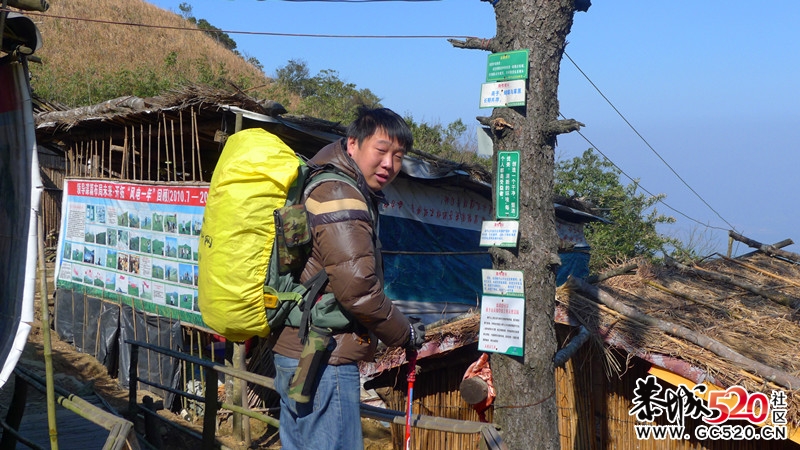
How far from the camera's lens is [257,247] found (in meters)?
2.69

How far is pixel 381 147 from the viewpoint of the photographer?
2902 millimetres

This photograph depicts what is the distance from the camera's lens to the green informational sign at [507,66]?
12.3 feet

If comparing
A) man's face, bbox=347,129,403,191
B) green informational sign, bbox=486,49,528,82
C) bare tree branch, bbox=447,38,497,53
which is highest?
bare tree branch, bbox=447,38,497,53

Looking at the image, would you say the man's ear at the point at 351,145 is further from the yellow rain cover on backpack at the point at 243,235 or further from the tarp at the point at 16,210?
the tarp at the point at 16,210

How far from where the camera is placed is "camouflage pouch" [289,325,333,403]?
2656mm

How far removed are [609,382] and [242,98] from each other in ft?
14.1

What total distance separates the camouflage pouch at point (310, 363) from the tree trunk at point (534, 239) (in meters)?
1.44

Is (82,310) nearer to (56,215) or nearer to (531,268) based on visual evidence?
(56,215)

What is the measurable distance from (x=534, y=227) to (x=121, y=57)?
31.6 meters

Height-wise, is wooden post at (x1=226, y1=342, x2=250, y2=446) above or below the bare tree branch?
below

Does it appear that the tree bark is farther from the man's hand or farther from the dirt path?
the dirt path

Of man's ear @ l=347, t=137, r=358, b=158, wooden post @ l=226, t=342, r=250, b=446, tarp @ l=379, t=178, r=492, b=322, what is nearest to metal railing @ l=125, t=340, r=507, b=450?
man's ear @ l=347, t=137, r=358, b=158

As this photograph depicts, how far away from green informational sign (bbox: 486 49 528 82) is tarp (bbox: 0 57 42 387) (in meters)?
2.26
